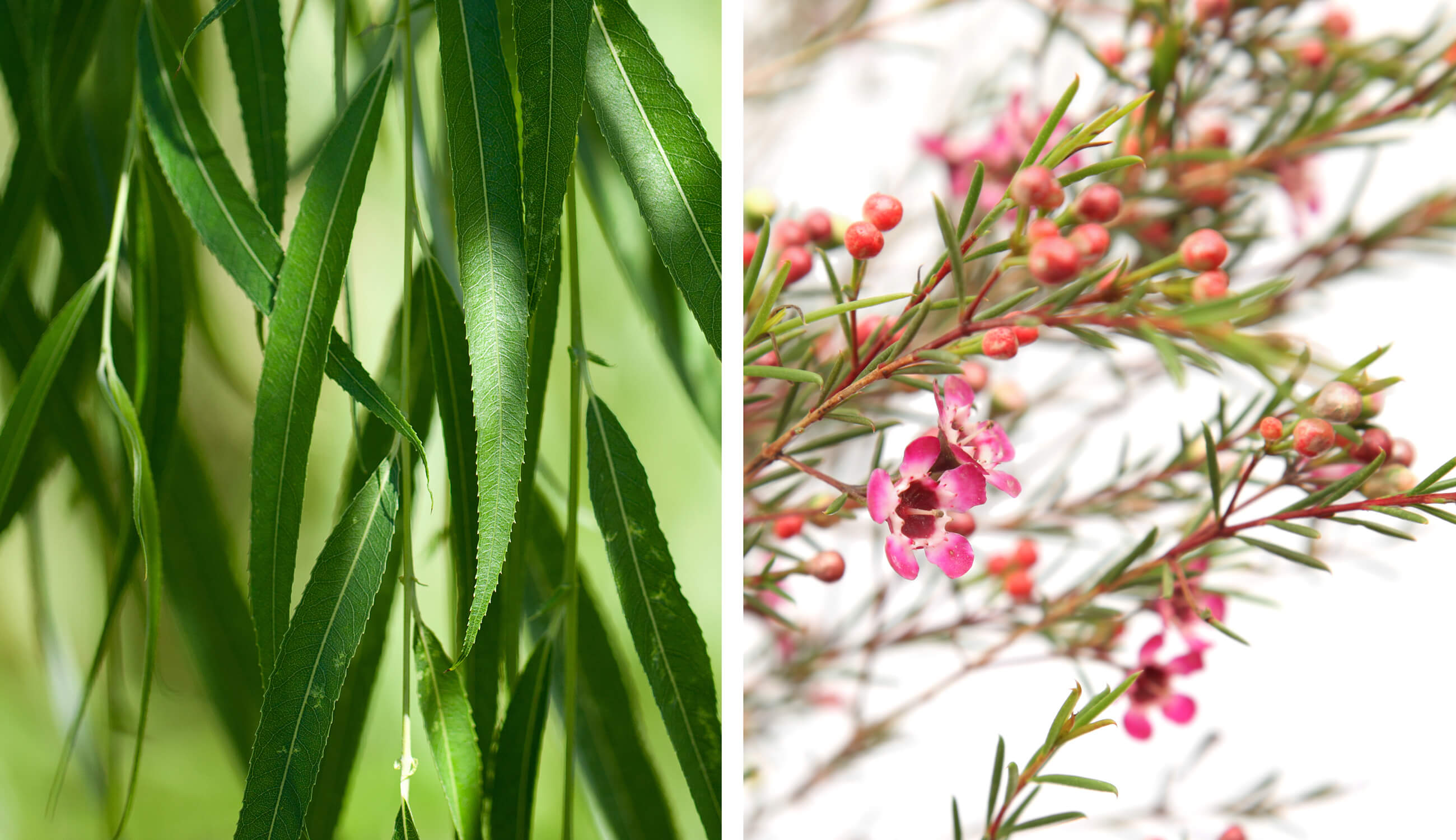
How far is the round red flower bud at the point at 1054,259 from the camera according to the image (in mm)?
387

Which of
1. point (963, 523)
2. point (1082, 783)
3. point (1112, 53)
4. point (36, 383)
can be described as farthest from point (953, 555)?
point (36, 383)

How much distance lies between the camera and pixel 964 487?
412 millimetres

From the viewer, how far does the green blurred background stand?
60cm

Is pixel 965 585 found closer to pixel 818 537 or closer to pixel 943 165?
pixel 818 537

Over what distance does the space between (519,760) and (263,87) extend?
0.46 m

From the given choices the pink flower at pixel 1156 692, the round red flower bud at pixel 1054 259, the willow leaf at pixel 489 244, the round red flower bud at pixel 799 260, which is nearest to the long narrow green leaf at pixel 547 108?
the willow leaf at pixel 489 244

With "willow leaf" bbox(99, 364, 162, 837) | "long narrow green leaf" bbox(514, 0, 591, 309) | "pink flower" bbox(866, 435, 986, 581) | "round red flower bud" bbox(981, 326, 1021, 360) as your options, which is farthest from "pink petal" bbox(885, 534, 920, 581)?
"willow leaf" bbox(99, 364, 162, 837)

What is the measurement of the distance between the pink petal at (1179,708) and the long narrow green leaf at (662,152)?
0.27 meters

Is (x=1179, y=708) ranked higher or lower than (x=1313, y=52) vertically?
lower

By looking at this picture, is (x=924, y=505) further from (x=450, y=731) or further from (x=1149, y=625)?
(x=450, y=731)

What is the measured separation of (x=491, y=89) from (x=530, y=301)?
0.11 m

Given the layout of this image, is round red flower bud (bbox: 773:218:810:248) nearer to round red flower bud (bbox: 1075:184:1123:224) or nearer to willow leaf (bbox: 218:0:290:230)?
round red flower bud (bbox: 1075:184:1123:224)

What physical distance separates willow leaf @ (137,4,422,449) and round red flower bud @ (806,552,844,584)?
0.73 feet

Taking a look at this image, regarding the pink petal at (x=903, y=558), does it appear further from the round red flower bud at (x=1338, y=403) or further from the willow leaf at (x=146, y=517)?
the willow leaf at (x=146, y=517)
